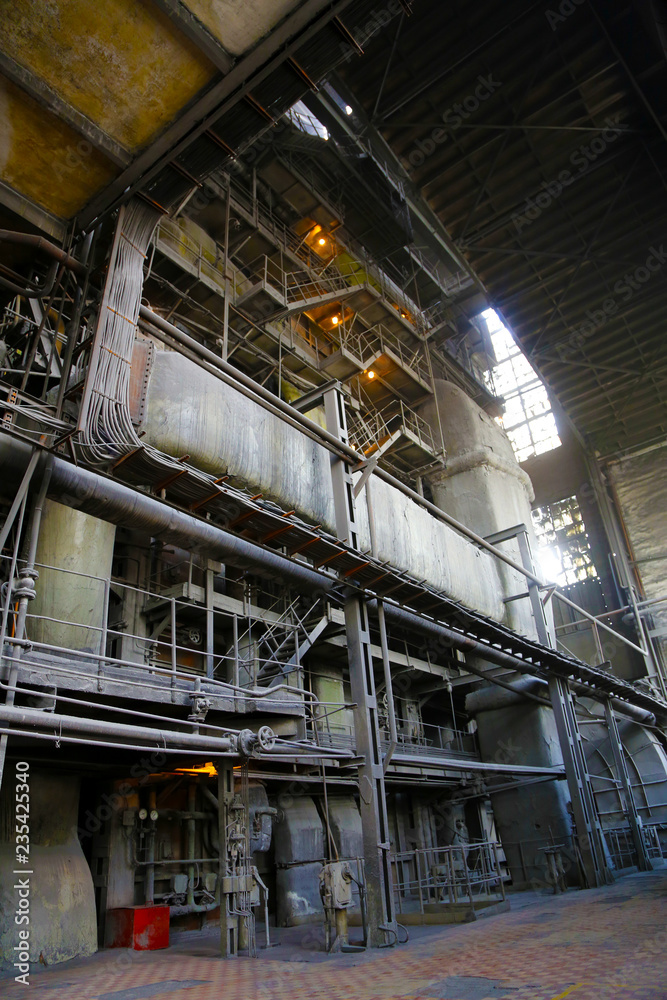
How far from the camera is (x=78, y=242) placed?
8.80m

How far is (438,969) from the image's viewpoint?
683 cm

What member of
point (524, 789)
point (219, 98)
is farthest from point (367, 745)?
point (524, 789)

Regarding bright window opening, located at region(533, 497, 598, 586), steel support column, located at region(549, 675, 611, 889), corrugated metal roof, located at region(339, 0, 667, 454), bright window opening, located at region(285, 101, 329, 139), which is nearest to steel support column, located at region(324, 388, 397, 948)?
steel support column, located at region(549, 675, 611, 889)

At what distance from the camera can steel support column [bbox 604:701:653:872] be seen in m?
17.2

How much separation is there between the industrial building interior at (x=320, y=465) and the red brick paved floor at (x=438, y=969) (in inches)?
30.1

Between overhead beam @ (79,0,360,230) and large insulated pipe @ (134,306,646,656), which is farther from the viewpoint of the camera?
large insulated pipe @ (134,306,646,656)

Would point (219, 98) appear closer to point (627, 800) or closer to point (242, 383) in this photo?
point (242, 383)

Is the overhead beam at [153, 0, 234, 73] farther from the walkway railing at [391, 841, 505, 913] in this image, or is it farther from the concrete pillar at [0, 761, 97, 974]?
the walkway railing at [391, 841, 505, 913]

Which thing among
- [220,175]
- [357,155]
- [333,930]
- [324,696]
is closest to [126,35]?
[333,930]

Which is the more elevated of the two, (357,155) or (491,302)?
(357,155)

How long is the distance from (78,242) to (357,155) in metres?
14.8

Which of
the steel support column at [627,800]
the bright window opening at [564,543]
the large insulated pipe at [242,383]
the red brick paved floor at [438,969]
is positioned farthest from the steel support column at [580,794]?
the bright window opening at [564,543]

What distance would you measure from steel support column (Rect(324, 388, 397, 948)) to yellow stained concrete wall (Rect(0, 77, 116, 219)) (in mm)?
5583

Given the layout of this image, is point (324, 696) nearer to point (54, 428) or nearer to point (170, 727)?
point (170, 727)
